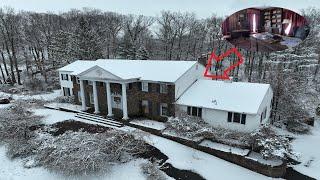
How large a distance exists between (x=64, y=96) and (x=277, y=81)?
2400cm

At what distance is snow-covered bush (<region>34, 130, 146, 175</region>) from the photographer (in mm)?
14125

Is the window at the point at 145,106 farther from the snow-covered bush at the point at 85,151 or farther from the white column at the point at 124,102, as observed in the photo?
the snow-covered bush at the point at 85,151

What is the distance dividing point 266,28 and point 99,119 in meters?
19.4

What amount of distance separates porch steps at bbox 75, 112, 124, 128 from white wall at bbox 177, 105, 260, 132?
20.7 feet

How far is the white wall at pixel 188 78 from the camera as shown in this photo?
21228 mm

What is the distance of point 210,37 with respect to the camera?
→ 144ft

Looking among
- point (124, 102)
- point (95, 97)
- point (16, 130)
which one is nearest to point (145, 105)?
point (124, 102)

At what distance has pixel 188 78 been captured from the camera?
2266cm

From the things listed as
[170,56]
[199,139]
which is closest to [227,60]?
[170,56]

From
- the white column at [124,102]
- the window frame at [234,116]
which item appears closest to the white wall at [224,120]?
the window frame at [234,116]

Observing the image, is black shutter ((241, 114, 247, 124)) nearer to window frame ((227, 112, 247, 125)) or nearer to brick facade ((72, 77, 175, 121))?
window frame ((227, 112, 247, 125))

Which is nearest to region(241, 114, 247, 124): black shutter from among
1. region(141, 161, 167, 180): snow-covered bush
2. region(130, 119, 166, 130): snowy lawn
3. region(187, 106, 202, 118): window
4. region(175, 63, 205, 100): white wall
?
region(187, 106, 202, 118): window

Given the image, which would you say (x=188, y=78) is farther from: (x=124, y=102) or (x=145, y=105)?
(x=124, y=102)

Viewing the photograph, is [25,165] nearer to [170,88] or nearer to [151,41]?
[170,88]
